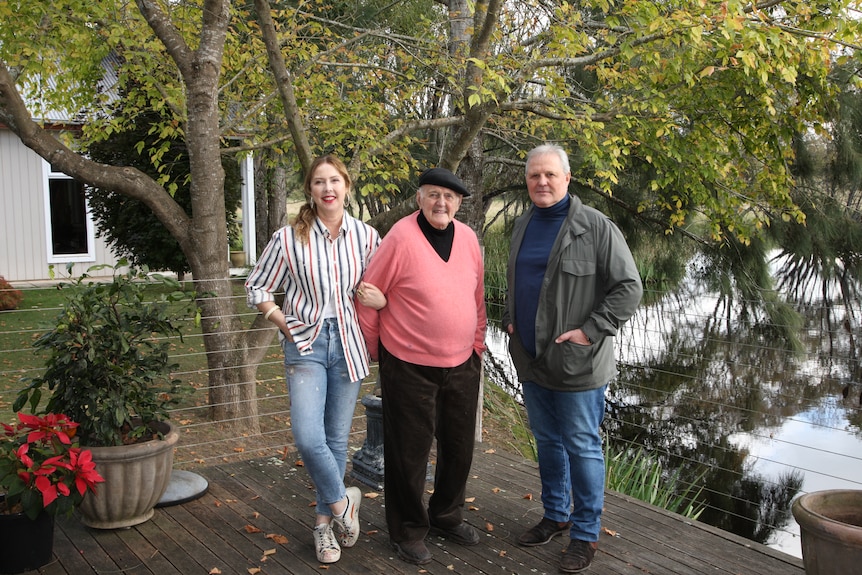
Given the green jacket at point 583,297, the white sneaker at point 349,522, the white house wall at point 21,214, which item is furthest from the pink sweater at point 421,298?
the white house wall at point 21,214

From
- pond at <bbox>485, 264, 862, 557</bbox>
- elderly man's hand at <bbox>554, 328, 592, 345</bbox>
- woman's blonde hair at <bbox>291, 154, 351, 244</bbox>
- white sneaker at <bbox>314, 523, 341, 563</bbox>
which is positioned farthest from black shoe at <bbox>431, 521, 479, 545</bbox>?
pond at <bbox>485, 264, 862, 557</bbox>

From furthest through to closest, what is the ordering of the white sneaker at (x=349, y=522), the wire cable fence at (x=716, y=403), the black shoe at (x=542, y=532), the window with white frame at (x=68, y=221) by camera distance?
1. the window with white frame at (x=68, y=221)
2. the wire cable fence at (x=716, y=403)
3. the black shoe at (x=542, y=532)
4. the white sneaker at (x=349, y=522)

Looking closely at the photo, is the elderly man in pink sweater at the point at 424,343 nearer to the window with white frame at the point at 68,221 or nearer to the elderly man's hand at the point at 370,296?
the elderly man's hand at the point at 370,296

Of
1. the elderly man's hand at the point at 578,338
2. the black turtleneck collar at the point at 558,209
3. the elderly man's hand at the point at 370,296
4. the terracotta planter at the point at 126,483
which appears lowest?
the terracotta planter at the point at 126,483

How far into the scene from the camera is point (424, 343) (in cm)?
306

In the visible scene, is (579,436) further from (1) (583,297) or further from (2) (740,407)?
(2) (740,407)

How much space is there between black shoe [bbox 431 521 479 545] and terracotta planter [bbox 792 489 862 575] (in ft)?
4.14

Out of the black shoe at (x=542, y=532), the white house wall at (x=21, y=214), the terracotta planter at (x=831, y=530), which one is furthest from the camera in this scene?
the white house wall at (x=21, y=214)

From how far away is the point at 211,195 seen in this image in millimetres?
5289

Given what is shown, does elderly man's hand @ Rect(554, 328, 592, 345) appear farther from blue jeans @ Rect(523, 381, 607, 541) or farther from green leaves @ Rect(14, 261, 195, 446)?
green leaves @ Rect(14, 261, 195, 446)

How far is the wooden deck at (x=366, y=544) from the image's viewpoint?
122 inches

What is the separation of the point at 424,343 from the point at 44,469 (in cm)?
146

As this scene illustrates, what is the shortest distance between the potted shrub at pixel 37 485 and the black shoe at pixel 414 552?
1.20m

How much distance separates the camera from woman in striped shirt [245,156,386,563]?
300 centimetres
